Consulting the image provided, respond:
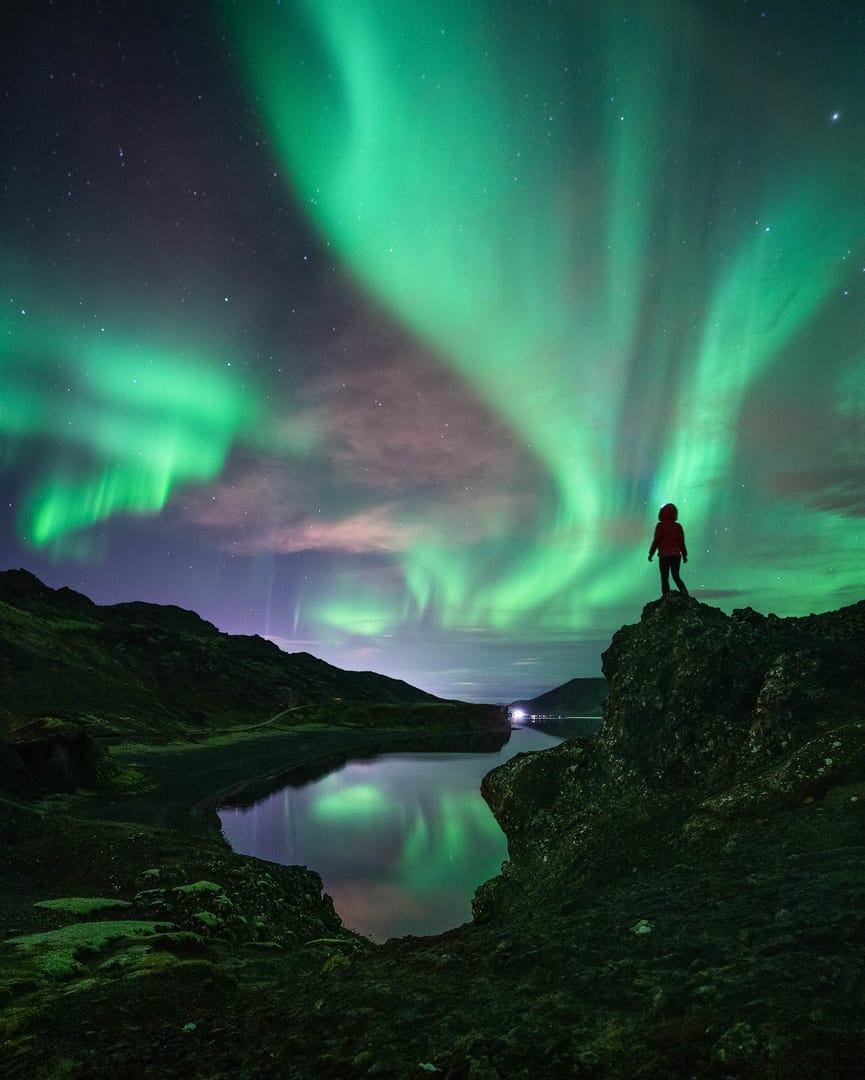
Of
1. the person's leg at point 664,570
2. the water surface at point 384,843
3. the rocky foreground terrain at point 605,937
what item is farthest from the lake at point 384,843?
the person's leg at point 664,570

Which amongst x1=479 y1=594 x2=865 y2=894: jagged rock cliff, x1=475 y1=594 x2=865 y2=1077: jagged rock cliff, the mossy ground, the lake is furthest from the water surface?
the mossy ground

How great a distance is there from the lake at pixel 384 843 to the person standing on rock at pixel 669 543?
20640 millimetres

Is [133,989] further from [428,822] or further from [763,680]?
[428,822]

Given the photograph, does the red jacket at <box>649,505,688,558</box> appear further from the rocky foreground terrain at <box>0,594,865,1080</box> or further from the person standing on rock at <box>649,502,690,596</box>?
the rocky foreground terrain at <box>0,594,865,1080</box>

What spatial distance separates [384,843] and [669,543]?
42.5m

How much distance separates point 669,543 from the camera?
2072 cm

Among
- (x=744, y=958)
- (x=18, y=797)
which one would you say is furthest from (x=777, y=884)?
Answer: (x=18, y=797)

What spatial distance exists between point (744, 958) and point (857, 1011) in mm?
1508

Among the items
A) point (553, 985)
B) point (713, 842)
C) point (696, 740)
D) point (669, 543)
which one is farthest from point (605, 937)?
point (669, 543)

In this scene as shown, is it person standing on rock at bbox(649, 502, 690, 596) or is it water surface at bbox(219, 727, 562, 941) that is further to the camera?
water surface at bbox(219, 727, 562, 941)

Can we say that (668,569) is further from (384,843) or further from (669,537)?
(384,843)

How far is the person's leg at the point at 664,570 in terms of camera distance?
68.7 ft

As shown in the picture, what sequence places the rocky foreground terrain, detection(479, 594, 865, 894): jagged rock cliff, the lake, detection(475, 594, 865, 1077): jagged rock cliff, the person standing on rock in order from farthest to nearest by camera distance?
the lake → the person standing on rock → detection(479, 594, 865, 894): jagged rock cliff → the rocky foreground terrain → detection(475, 594, 865, 1077): jagged rock cliff

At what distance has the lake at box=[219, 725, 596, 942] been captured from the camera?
33031mm
